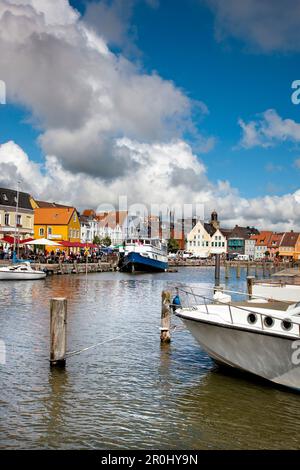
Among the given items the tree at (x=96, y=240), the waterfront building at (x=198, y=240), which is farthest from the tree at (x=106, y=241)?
the waterfront building at (x=198, y=240)

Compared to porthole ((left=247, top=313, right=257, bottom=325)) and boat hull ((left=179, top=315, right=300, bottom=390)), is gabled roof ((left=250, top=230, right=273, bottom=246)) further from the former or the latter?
porthole ((left=247, top=313, right=257, bottom=325))

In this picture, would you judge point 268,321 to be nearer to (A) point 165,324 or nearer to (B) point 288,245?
(A) point 165,324

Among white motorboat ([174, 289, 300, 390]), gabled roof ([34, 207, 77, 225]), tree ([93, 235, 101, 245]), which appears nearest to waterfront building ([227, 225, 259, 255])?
tree ([93, 235, 101, 245])

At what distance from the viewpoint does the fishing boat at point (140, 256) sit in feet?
230

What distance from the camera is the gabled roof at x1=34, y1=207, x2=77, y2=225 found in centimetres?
8488

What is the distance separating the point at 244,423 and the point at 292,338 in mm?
2347

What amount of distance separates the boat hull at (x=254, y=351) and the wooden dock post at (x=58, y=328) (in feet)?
12.1

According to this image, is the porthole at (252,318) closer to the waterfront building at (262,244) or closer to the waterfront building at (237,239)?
the waterfront building at (262,244)

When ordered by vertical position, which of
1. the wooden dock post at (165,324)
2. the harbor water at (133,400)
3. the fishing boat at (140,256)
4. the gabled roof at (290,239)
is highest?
the gabled roof at (290,239)

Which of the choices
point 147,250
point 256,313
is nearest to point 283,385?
point 256,313

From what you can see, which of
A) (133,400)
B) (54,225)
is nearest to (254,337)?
(133,400)

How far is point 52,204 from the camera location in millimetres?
115125

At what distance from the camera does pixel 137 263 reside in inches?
2781

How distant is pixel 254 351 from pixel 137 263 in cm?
5821
